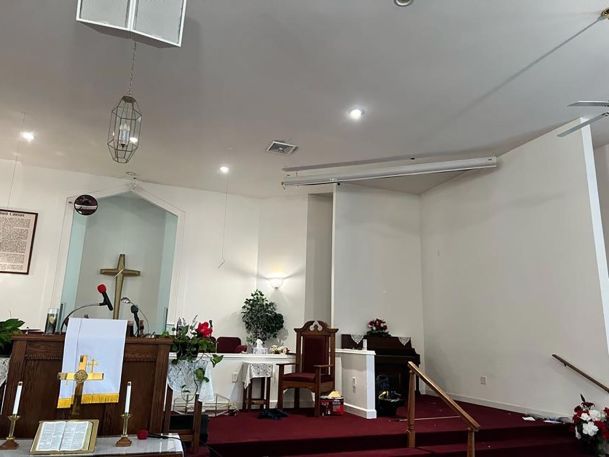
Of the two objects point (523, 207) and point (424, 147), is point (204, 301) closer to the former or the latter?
point (424, 147)

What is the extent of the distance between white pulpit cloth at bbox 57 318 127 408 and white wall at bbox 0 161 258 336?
4.86 metres

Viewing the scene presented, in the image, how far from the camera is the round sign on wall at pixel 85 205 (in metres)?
6.89

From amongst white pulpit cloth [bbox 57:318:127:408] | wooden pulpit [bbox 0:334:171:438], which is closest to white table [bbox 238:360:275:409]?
wooden pulpit [bbox 0:334:171:438]

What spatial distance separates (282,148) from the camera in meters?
6.21

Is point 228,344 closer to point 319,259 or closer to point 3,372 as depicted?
point 319,259

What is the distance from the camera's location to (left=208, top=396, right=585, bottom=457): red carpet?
401cm

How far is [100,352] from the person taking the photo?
2.67 meters

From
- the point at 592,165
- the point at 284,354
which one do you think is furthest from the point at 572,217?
the point at 284,354

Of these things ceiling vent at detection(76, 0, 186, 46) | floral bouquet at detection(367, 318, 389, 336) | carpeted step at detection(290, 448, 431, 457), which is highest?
ceiling vent at detection(76, 0, 186, 46)

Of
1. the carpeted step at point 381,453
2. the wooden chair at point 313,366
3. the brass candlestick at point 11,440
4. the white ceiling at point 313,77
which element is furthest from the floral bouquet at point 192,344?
the white ceiling at point 313,77

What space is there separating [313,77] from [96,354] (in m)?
3.24

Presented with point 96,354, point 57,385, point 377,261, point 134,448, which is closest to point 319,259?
point 377,261

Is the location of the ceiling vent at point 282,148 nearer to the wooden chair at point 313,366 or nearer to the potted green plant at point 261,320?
the wooden chair at point 313,366

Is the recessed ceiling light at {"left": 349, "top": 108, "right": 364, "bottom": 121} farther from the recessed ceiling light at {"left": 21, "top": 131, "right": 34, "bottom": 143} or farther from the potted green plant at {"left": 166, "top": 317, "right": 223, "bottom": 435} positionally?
the recessed ceiling light at {"left": 21, "top": 131, "right": 34, "bottom": 143}
